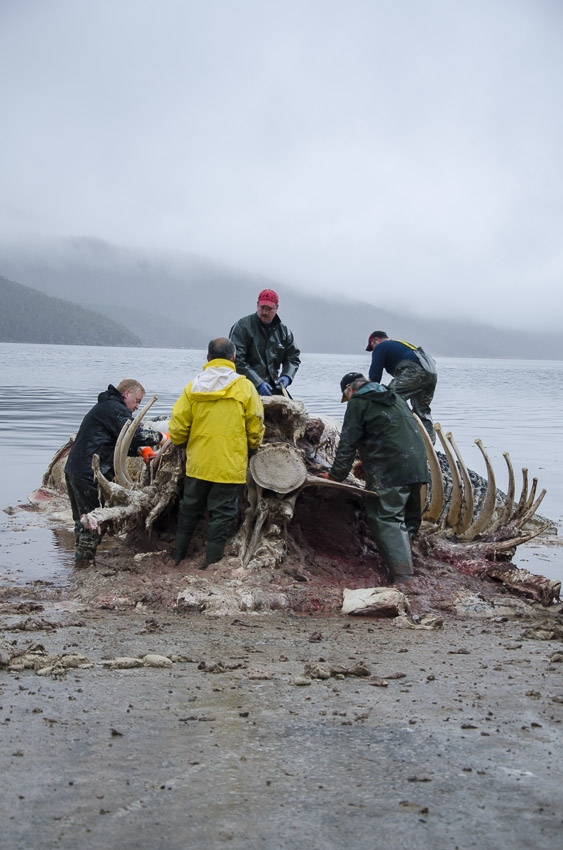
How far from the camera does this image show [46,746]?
2.94 meters

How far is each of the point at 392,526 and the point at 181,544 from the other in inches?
63.7

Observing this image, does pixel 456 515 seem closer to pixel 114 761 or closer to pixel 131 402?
pixel 131 402

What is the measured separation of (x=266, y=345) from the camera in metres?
7.57

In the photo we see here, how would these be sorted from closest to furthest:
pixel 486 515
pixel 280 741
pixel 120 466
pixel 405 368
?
1. pixel 280 741
2. pixel 486 515
3. pixel 120 466
4. pixel 405 368

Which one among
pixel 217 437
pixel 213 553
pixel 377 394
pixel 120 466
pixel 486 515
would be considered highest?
pixel 377 394

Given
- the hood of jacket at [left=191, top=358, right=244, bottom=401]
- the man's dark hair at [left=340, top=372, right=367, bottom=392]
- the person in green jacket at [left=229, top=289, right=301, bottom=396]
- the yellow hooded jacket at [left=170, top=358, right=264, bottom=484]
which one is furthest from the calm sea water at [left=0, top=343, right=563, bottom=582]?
the man's dark hair at [left=340, top=372, right=367, bottom=392]

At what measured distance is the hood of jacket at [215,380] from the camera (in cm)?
605

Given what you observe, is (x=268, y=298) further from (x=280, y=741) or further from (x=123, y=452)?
(x=280, y=741)

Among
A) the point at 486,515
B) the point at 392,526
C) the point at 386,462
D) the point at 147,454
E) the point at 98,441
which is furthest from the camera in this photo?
the point at 98,441

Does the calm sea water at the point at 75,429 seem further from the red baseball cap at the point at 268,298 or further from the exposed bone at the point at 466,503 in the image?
the red baseball cap at the point at 268,298

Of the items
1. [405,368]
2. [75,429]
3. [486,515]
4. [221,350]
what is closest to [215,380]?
[221,350]

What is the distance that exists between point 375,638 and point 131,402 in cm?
402

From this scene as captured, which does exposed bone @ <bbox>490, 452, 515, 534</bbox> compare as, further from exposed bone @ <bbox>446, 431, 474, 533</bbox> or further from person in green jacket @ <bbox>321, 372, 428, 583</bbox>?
person in green jacket @ <bbox>321, 372, 428, 583</bbox>

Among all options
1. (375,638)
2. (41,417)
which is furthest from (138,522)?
(41,417)
